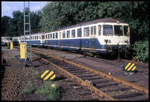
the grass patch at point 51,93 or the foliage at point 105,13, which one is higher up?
the foliage at point 105,13

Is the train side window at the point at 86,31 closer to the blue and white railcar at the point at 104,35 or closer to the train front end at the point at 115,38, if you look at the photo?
the blue and white railcar at the point at 104,35

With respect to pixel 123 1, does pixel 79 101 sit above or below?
below

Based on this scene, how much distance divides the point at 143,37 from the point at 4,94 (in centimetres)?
1101

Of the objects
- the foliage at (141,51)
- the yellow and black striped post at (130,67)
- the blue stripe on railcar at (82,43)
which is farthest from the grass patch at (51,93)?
the blue stripe on railcar at (82,43)

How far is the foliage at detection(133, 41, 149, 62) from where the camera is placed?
12.2m

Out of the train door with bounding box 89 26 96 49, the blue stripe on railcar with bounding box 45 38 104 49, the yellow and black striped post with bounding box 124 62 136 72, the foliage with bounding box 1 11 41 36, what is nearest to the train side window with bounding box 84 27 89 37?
the blue stripe on railcar with bounding box 45 38 104 49

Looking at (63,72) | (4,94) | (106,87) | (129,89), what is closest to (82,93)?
(106,87)

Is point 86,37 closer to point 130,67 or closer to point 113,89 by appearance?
point 130,67

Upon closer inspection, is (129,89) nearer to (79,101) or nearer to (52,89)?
(79,101)

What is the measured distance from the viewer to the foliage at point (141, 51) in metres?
12.2

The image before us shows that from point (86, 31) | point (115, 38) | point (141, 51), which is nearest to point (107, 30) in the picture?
point (115, 38)

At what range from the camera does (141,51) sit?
12.8 metres

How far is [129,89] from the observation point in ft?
21.3

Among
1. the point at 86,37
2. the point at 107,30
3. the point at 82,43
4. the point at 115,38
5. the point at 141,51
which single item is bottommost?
the point at 141,51
